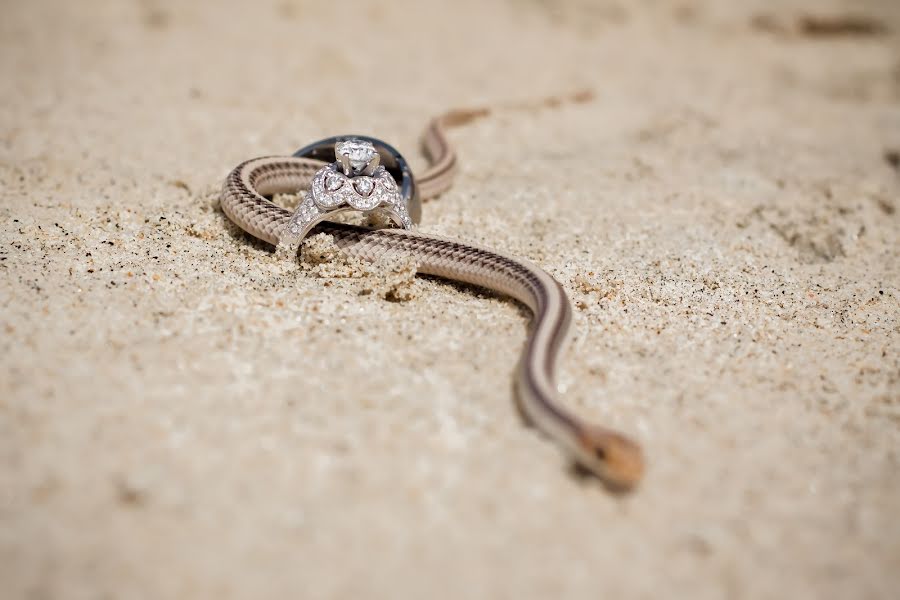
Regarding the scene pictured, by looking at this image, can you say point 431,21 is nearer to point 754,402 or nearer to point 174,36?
point 174,36

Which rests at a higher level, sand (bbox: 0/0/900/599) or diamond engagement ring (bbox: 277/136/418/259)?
diamond engagement ring (bbox: 277/136/418/259)

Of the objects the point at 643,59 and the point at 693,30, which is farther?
the point at 693,30

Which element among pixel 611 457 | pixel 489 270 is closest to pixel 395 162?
pixel 489 270

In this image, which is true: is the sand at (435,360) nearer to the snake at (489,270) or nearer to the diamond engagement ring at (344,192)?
the snake at (489,270)

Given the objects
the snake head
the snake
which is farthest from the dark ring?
the snake head

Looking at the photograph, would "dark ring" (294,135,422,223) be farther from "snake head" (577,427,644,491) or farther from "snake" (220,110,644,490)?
"snake head" (577,427,644,491)

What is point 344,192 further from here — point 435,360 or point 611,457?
point 611,457

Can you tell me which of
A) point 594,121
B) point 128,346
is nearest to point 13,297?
point 128,346
